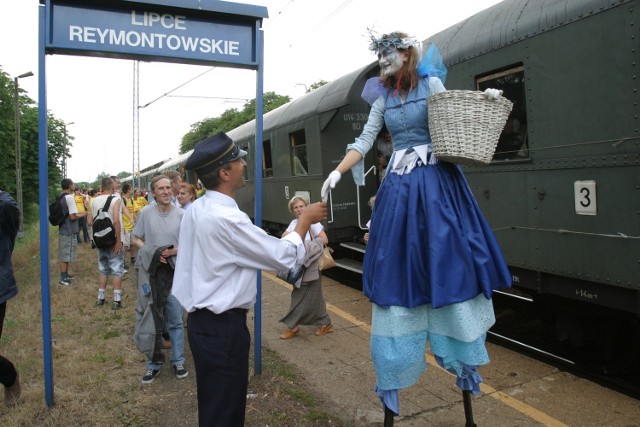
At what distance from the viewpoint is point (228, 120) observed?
5347 centimetres

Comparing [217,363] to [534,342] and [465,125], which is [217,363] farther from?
[534,342]

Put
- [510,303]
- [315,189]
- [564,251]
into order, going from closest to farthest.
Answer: [564,251]
[510,303]
[315,189]

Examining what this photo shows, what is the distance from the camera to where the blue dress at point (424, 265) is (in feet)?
7.50

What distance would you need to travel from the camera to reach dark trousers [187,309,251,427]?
2191 millimetres

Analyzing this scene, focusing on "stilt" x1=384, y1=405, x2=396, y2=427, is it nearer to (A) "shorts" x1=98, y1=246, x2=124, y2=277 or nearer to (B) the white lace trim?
(B) the white lace trim

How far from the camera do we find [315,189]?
838cm

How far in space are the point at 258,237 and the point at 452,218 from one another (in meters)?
0.91

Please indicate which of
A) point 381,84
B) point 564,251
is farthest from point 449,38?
point 381,84

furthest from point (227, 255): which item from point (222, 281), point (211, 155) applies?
point (211, 155)

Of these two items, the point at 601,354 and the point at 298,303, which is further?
the point at 298,303

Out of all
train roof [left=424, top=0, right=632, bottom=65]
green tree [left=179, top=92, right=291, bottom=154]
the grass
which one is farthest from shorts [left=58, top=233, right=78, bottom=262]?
green tree [left=179, top=92, right=291, bottom=154]

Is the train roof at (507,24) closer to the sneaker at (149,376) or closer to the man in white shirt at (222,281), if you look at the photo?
the man in white shirt at (222,281)

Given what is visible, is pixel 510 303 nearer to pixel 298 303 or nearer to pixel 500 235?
pixel 500 235

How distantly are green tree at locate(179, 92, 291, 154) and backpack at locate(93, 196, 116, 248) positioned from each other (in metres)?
30.9
